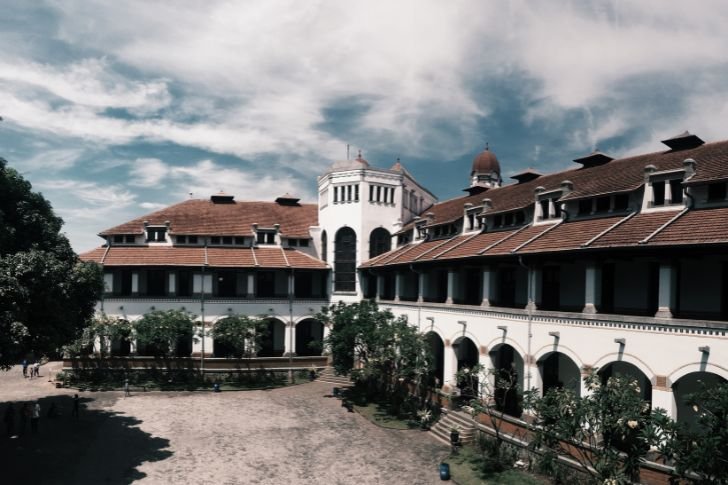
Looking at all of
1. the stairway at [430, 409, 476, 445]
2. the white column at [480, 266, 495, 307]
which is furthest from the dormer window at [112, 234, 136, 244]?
the white column at [480, 266, 495, 307]

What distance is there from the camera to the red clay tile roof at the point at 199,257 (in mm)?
42656

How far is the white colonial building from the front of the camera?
1936cm

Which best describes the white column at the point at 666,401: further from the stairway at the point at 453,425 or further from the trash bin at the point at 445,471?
the stairway at the point at 453,425

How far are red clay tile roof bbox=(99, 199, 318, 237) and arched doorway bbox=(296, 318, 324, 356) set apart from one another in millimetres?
8881

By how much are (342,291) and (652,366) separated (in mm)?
31134

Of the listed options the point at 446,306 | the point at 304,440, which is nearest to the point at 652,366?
the point at 446,306

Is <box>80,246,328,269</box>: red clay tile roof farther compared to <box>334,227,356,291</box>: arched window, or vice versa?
<box>334,227,356,291</box>: arched window

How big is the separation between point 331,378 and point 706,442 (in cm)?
3140

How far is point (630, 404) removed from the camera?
50.8ft

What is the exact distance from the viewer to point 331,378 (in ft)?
136

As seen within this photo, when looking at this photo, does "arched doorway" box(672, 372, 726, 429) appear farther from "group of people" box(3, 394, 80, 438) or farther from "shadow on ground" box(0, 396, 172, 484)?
"group of people" box(3, 394, 80, 438)

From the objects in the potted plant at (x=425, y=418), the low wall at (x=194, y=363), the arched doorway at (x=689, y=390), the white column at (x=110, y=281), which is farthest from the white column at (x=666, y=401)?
the white column at (x=110, y=281)

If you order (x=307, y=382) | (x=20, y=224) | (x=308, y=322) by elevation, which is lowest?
(x=307, y=382)

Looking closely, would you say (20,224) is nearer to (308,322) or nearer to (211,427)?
(211,427)
